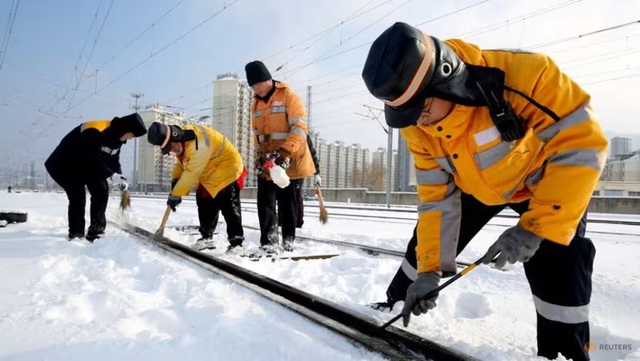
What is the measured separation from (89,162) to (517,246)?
529 cm

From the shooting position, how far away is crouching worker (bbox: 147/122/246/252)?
4129 millimetres

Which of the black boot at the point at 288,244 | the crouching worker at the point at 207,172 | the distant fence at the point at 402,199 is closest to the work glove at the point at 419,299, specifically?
the black boot at the point at 288,244

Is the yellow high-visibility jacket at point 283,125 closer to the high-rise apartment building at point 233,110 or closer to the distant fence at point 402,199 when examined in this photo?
the distant fence at point 402,199

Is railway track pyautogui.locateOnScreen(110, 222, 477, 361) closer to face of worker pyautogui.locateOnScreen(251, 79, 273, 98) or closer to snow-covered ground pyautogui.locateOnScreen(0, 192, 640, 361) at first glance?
snow-covered ground pyautogui.locateOnScreen(0, 192, 640, 361)

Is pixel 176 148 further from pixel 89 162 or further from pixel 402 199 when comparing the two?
pixel 402 199

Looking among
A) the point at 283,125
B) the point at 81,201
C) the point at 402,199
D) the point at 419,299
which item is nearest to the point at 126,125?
the point at 81,201

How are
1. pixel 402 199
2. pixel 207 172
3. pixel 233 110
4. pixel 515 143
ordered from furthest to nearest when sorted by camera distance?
pixel 233 110 < pixel 402 199 < pixel 207 172 < pixel 515 143

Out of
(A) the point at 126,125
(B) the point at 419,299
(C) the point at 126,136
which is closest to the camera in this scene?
(B) the point at 419,299

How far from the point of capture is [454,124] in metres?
1.62

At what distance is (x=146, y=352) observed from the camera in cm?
148

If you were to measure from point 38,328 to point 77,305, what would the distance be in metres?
0.34

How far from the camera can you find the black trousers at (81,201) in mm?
4875

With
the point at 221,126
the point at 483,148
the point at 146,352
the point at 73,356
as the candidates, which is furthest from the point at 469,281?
the point at 221,126

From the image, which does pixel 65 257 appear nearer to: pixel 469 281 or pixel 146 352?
pixel 146 352
